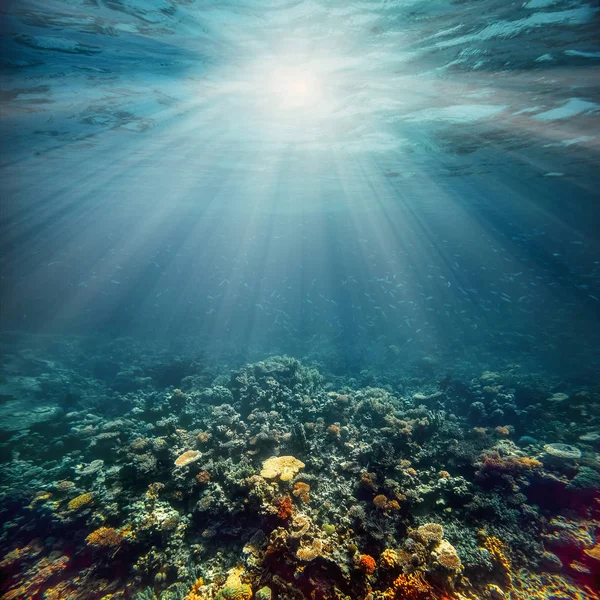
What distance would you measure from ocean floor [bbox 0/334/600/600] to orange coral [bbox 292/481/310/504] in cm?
5

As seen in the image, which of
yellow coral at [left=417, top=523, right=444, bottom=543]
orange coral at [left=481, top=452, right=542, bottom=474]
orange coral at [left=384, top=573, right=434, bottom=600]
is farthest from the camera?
orange coral at [left=481, top=452, right=542, bottom=474]

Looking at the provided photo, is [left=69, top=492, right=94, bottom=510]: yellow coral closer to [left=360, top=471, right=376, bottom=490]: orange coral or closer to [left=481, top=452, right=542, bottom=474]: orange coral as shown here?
[left=360, top=471, right=376, bottom=490]: orange coral

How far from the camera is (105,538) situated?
7.02 metres

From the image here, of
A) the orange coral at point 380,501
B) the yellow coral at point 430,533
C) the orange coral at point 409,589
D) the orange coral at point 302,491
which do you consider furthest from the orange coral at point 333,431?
the orange coral at point 409,589

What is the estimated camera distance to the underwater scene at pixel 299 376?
6.86 metres

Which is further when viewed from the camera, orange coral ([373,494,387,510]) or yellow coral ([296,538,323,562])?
orange coral ([373,494,387,510])

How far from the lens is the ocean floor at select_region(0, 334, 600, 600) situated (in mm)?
6273

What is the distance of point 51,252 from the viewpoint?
82750 millimetres

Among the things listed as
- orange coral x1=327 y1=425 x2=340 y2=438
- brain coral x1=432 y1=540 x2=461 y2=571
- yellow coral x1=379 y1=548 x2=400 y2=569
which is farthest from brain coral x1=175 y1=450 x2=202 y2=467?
brain coral x1=432 y1=540 x2=461 y2=571

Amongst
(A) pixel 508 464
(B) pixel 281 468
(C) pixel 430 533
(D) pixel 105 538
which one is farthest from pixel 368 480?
(D) pixel 105 538

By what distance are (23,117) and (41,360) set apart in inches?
584

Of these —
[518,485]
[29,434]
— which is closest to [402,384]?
[518,485]

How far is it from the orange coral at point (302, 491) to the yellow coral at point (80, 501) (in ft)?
19.0

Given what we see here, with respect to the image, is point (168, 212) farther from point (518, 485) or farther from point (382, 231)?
point (518, 485)
